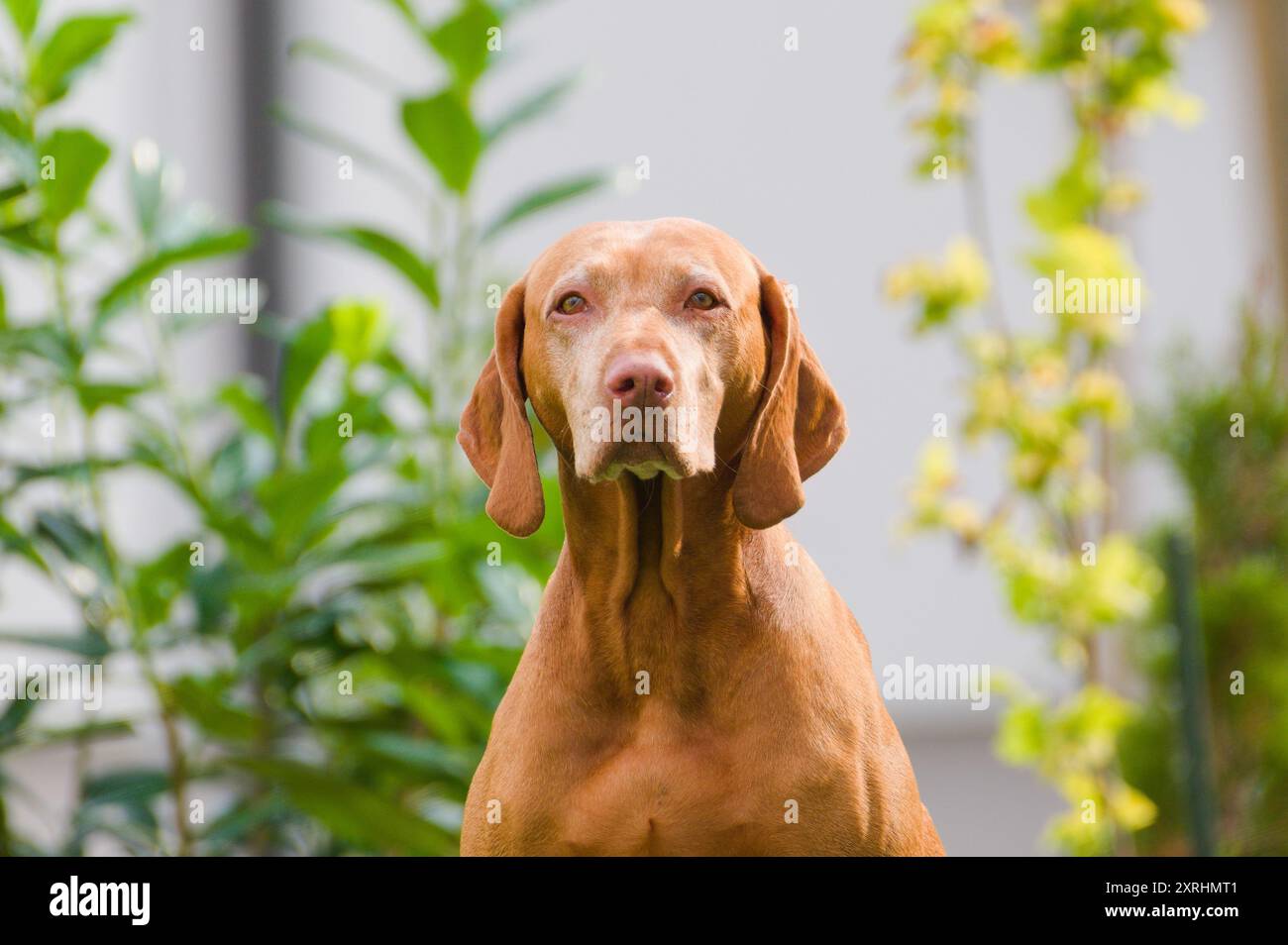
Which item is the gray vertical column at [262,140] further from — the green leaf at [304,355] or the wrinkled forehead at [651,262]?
the wrinkled forehead at [651,262]

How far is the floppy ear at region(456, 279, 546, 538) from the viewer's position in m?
0.71

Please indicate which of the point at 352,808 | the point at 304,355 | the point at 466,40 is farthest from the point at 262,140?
the point at 352,808

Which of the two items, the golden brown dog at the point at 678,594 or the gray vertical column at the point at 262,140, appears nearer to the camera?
the golden brown dog at the point at 678,594

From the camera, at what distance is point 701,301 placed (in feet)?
2.19

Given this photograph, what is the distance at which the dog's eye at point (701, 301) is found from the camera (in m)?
0.67

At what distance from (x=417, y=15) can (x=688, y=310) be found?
950 mm

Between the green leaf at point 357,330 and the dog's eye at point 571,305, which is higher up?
the green leaf at point 357,330

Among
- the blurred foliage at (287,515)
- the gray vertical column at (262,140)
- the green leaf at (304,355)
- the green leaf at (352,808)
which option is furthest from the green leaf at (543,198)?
the gray vertical column at (262,140)

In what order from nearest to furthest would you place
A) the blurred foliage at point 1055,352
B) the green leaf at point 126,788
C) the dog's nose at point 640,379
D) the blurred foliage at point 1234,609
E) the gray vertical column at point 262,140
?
the dog's nose at point 640,379, the green leaf at point 126,788, the blurred foliage at point 1055,352, the blurred foliage at point 1234,609, the gray vertical column at point 262,140

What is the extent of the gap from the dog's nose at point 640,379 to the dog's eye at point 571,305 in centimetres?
6

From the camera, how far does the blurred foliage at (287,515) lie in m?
1.32

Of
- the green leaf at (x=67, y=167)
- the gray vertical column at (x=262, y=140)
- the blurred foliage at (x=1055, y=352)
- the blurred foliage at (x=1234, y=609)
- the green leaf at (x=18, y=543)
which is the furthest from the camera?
the gray vertical column at (x=262, y=140)

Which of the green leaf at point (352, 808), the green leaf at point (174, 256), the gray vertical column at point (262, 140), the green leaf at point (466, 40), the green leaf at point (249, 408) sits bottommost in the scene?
the green leaf at point (352, 808)
